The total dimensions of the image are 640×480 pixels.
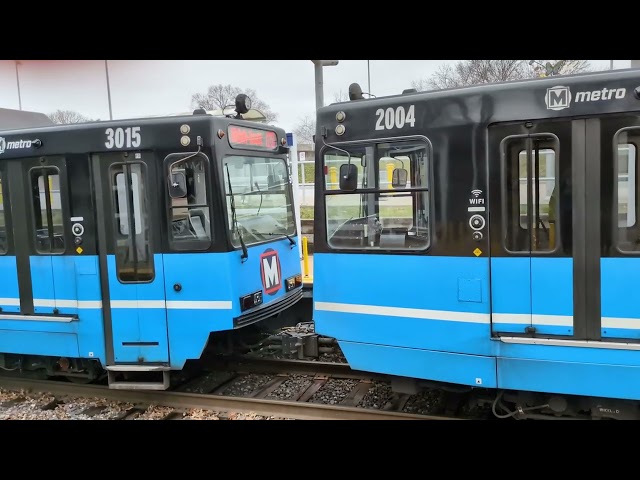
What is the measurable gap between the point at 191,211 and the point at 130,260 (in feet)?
2.99

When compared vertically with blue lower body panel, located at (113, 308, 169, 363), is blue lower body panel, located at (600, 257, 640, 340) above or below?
above

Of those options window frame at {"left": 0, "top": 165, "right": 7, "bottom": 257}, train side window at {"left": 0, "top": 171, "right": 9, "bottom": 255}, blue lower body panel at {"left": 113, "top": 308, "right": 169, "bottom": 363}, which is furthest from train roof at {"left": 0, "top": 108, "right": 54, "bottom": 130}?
blue lower body panel at {"left": 113, "top": 308, "right": 169, "bottom": 363}

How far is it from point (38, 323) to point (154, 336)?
1.60 metres

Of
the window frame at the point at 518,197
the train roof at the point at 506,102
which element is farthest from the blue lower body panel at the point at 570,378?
the train roof at the point at 506,102

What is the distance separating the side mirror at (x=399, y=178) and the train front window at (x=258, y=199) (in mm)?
2033

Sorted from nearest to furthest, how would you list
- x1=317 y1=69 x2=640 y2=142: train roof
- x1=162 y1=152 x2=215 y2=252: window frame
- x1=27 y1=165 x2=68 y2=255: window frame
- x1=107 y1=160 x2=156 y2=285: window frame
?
x1=317 y1=69 x2=640 y2=142: train roof → x1=162 y1=152 x2=215 y2=252: window frame → x1=107 y1=160 x2=156 y2=285: window frame → x1=27 y1=165 x2=68 y2=255: window frame

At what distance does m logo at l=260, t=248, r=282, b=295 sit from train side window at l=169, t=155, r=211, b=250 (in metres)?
0.94

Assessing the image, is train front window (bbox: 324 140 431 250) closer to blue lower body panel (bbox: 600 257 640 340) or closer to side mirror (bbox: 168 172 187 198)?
blue lower body panel (bbox: 600 257 640 340)

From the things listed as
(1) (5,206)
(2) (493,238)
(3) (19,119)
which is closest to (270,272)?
(2) (493,238)

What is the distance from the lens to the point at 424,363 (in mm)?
4898

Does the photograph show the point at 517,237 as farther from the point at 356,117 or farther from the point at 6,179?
the point at 6,179

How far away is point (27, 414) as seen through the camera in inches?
250

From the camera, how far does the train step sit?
20.2 ft

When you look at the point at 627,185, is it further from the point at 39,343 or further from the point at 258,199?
the point at 39,343
